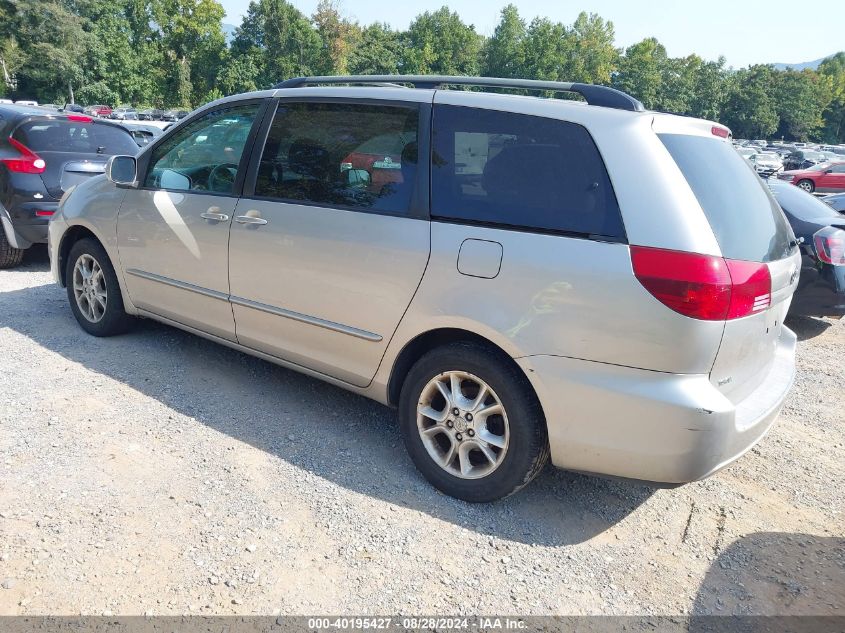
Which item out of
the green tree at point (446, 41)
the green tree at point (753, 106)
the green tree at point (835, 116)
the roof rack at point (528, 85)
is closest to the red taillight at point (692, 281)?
the roof rack at point (528, 85)

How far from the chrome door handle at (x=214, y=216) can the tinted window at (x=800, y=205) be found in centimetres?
509

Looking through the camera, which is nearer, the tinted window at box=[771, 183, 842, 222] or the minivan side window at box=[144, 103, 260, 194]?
the minivan side window at box=[144, 103, 260, 194]

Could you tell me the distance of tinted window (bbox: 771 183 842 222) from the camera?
629cm

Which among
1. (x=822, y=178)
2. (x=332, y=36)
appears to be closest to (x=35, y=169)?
(x=822, y=178)

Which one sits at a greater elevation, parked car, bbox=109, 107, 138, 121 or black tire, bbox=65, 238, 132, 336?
parked car, bbox=109, 107, 138, 121

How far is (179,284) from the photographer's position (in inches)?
169

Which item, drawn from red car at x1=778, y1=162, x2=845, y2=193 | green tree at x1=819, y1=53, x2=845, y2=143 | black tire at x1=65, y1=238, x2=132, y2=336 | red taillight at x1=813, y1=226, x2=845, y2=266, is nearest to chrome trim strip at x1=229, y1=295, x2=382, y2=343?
black tire at x1=65, y1=238, x2=132, y2=336

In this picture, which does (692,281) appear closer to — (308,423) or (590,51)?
(308,423)

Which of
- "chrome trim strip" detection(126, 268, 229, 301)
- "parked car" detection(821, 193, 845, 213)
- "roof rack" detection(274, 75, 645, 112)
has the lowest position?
"parked car" detection(821, 193, 845, 213)

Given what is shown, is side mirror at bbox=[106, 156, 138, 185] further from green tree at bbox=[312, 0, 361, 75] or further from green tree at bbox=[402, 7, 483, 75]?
green tree at bbox=[402, 7, 483, 75]

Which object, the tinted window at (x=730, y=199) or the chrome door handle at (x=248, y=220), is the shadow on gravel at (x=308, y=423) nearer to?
the chrome door handle at (x=248, y=220)

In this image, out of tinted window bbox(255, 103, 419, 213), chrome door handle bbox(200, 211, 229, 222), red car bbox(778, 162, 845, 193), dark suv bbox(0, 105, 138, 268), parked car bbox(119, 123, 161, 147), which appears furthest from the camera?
red car bbox(778, 162, 845, 193)

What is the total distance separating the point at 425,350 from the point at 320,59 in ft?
A: 254

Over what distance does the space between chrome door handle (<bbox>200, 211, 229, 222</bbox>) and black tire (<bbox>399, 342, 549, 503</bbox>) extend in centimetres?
157
